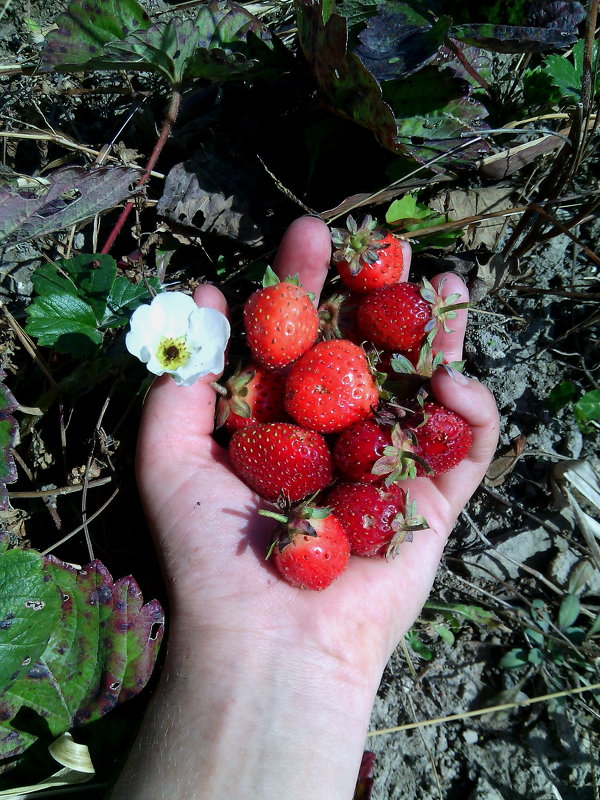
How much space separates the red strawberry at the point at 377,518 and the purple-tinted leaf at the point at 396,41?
1.29 metres

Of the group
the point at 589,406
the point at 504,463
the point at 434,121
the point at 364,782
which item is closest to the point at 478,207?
the point at 434,121

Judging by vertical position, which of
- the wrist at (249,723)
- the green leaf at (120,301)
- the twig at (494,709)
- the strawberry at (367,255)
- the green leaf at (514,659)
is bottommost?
the twig at (494,709)

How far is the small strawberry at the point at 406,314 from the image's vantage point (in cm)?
205

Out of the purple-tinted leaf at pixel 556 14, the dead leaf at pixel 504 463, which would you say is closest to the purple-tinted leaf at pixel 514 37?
the purple-tinted leaf at pixel 556 14

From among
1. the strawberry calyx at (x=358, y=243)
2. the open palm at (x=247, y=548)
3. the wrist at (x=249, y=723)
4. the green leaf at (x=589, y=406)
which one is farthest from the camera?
the green leaf at (x=589, y=406)

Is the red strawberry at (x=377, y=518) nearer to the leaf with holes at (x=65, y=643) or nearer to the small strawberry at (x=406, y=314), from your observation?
the small strawberry at (x=406, y=314)

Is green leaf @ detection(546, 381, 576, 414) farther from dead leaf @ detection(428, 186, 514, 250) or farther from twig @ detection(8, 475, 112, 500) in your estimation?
twig @ detection(8, 475, 112, 500)

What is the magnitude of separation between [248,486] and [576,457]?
1495 mm

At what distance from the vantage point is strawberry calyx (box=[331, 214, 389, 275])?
6.96 ft

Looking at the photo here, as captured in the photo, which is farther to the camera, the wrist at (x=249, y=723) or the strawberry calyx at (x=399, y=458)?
the strawberry calyx at (x=399, y=458)

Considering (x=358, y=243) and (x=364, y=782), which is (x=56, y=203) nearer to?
(x=358, y=243)

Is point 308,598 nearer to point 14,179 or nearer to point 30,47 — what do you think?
point 14,179

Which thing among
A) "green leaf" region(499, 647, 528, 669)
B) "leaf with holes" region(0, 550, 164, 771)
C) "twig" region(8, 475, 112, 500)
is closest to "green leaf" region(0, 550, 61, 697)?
"leaf with holes" region(0, 550, 164, 771)

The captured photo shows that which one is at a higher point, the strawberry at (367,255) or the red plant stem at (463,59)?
the red plant stem at (463,59)
